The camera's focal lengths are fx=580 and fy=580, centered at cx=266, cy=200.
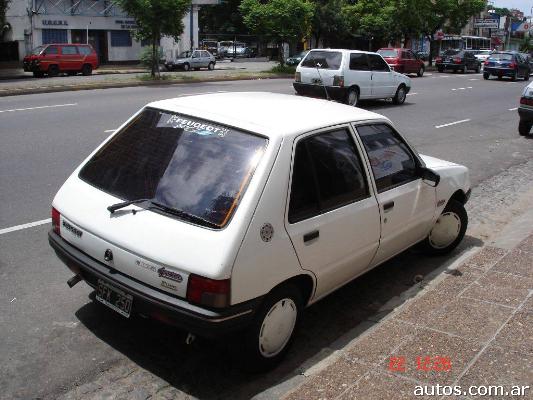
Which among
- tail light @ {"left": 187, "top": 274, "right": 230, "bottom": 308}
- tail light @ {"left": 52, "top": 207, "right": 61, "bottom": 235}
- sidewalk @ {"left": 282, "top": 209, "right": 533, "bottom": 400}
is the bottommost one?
sidewalk @ {"left": 282, "top": 209, "right": 533, "bottom": 400}

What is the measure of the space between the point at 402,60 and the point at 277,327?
31.7 m

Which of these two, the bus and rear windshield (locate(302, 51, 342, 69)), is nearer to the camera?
rear windshield (locate(302, 51, 342, 69))

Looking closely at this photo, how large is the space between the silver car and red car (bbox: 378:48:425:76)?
1172 centimetres

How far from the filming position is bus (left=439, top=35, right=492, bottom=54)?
2215 inches

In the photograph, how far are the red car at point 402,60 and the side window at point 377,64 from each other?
14931 millimetres

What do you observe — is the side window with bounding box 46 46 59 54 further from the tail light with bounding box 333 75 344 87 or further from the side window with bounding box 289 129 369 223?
the side window with bounding box 289 129 369 223

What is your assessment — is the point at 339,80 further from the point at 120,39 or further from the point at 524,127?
the point at 120,39

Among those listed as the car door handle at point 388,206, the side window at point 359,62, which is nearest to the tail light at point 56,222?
the car door handle at point 388,206

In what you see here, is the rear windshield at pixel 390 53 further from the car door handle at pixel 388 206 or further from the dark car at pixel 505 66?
the car door handle at pixel 388 206

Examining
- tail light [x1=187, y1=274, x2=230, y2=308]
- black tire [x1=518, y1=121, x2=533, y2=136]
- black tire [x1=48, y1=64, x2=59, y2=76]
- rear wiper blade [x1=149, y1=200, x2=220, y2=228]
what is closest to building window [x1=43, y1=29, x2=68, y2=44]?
black tire [x1=48, y1=64, x2=59, y2=76]

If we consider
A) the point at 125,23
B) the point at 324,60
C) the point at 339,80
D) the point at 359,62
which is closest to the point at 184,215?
the point at 339,80

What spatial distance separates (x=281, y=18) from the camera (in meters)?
30.3

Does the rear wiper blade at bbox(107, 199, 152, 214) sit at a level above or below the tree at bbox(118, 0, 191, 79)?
below

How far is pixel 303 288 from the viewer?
3.86 meters
